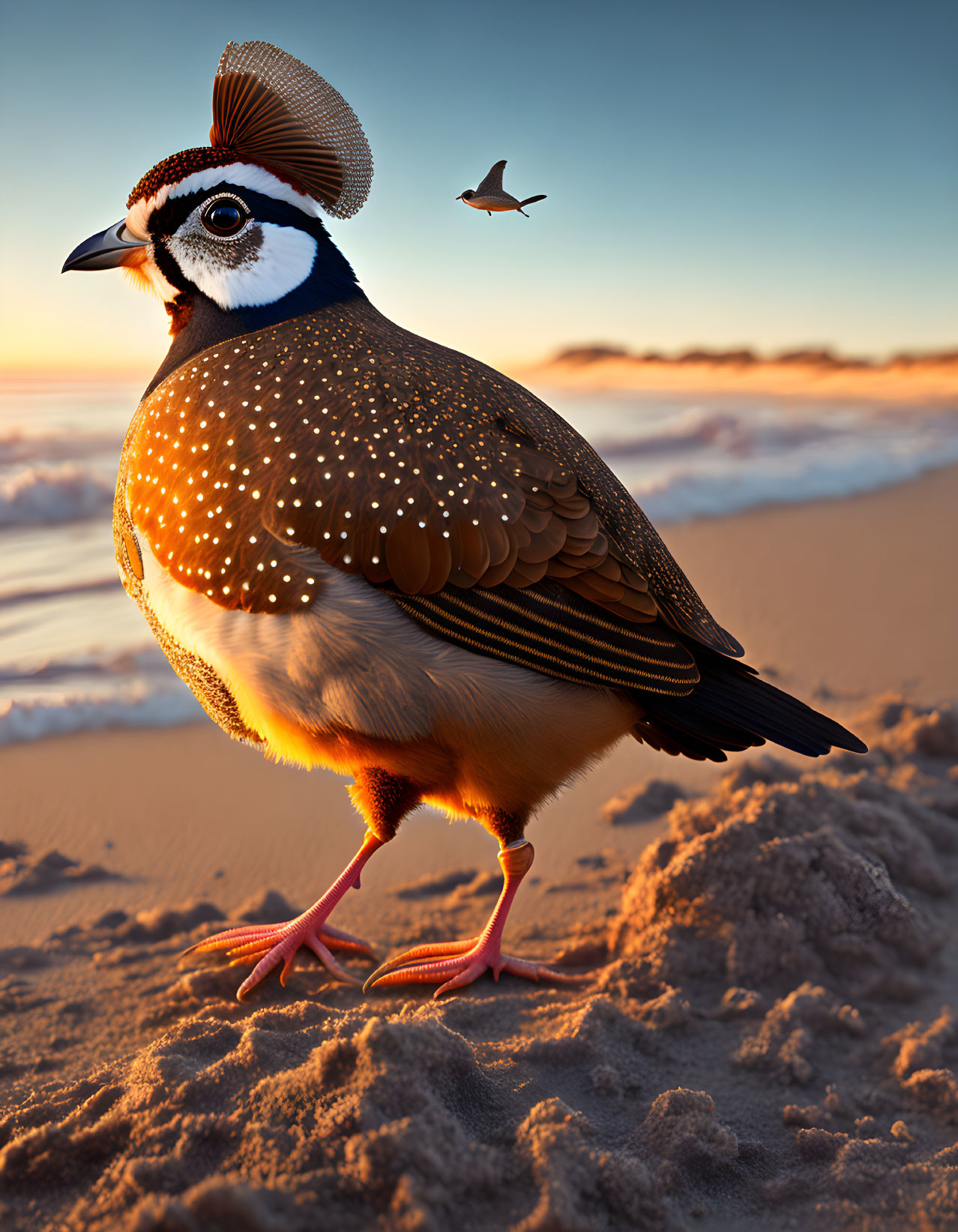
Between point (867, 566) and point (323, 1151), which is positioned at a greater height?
point (867, 566)

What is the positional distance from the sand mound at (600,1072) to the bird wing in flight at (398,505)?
1001 millimetres

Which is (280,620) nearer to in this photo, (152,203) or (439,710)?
(439,710)

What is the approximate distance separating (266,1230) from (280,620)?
1306 mm

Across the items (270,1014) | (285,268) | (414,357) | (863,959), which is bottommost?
(270,1014)

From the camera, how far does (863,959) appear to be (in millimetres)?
3086

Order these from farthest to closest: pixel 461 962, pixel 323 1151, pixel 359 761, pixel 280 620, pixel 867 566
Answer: pixel 867 566, pixel 461 962, pixel 359 761, pixel 280 620, pixel 323 1151

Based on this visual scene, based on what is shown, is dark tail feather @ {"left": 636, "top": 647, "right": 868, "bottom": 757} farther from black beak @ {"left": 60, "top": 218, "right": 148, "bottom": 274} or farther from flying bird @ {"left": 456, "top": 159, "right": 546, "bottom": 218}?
black beak @ {"left": 60, "top": 218, "right": 148, "bottom": 274}

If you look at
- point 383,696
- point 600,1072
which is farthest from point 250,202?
point 600,1072

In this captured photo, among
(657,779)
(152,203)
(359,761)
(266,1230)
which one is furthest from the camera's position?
(657,779)

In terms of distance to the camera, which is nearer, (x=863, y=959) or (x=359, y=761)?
(x=359, y=761)

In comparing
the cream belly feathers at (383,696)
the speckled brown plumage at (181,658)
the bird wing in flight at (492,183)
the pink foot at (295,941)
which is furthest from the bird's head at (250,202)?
the pink foot at (295,941)

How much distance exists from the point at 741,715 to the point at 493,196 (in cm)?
165

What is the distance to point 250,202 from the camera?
8.95 ft

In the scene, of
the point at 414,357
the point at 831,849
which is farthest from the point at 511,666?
the point at 831,849
